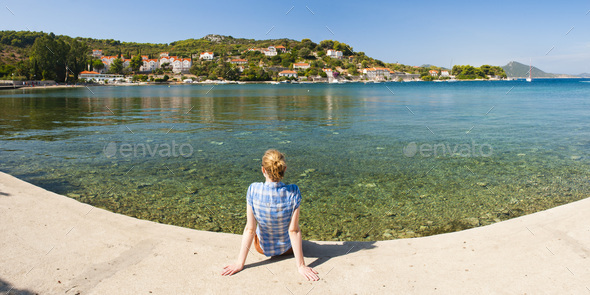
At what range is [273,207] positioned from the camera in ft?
13.8

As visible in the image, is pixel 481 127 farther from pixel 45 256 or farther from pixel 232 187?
pixel 45 256

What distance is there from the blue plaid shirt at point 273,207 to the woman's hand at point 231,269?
42 cm

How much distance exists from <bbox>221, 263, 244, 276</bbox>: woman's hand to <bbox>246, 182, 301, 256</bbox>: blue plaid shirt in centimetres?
42

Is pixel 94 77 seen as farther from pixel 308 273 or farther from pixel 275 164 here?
pixel 308 273

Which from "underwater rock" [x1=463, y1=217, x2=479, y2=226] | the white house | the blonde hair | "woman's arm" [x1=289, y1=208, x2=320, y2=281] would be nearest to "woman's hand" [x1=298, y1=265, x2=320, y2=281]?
"woman's arm" [x1=289, y1=208, x2=320, y2=281]

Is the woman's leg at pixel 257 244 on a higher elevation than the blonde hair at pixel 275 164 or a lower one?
lower

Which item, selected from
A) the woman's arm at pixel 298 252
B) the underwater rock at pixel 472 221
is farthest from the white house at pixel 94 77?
the woman's arm at pixel 298 252

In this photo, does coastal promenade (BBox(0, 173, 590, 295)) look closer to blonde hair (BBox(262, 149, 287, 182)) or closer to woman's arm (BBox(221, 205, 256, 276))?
woman's arm (BBox(221, 205, 256, 276))

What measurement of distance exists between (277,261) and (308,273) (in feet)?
1.84

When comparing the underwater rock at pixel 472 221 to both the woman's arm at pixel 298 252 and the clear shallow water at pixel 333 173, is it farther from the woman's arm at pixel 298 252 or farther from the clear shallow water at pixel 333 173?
the woman's arm at pixel 298 252

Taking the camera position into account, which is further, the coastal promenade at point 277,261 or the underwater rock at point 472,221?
the underwater rock at point 472,221

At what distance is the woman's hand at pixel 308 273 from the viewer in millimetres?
3984

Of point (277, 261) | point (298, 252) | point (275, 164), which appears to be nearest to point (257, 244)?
point (277, 261)

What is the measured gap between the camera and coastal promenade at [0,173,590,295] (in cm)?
380
